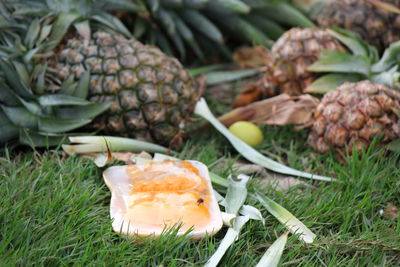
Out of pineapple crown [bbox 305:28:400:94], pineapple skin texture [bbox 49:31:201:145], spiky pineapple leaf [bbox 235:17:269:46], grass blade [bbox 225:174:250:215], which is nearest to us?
grass blade [bbox 225:174:250:215]

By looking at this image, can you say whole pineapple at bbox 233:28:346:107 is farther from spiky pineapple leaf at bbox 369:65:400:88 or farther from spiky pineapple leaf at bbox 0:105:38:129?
spiky pineapple leaf at bbox 0:105:38:129

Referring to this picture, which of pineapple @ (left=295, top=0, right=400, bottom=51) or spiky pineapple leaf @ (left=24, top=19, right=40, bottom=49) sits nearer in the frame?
spiky pineapple leaf @ (left=24, top=19, right=40, bottom=49)

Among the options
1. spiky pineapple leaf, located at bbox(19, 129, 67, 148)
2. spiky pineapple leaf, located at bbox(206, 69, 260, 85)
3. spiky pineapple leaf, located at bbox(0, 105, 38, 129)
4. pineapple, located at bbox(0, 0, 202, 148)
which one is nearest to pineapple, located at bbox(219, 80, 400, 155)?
pineapple, located at bbox(0, 0, 202, 148)

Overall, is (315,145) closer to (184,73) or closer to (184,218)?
(184,73)

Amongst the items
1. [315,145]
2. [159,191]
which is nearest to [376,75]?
[315,145]

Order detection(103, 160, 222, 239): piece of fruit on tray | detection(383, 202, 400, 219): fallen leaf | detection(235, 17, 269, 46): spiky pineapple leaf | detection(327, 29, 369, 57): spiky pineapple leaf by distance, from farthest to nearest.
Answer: detection(235, 17, 269, 46): spiky pineapple leaf < detection(327, 29, 369, 57): spiky pineapple leaf < detection(383, 202, 400, 219): fallen leaf < detection(103, 160, 222, 239): piece of fruit on tray

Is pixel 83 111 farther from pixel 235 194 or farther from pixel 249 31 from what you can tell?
pixel 249 31
